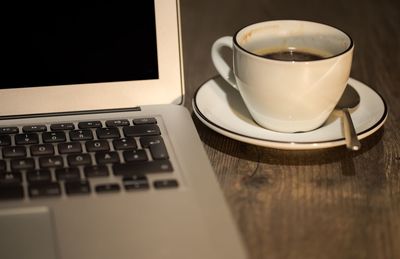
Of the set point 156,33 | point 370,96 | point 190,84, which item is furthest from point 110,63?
point 370,96

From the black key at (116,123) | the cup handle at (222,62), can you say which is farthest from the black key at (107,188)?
the cup handle at (222,62)

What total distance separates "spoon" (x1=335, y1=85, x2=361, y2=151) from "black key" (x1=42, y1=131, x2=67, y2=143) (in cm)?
27

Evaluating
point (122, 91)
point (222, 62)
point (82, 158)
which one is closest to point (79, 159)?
point (82, 158)

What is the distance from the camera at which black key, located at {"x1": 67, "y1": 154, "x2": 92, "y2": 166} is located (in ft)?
1.74

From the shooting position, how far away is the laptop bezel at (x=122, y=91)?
620mm

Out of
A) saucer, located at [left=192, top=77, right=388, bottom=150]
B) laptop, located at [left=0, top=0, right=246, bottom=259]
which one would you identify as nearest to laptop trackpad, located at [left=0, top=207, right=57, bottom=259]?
laptop, located at [left=0, top=0, right=246, bottom=259]

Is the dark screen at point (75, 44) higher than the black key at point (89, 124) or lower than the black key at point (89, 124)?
higher

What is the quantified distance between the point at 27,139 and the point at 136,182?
12cm

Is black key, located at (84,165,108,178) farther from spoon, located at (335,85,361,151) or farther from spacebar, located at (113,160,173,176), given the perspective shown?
spoon, located at (335,85,361,151)

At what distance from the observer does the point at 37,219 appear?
481mm

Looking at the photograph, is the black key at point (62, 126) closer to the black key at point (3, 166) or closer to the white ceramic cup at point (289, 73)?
the black key at point (3, 166)

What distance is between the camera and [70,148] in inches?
21.6

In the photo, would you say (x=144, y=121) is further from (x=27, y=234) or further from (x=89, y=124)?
(x=27, y=234)

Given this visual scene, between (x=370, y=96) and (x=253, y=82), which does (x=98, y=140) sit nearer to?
(x=253, y=82)
